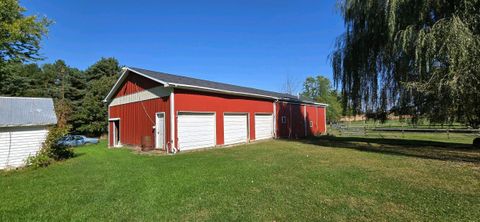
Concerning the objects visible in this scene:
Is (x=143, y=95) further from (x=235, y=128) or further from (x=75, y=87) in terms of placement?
(x=75, y=87)

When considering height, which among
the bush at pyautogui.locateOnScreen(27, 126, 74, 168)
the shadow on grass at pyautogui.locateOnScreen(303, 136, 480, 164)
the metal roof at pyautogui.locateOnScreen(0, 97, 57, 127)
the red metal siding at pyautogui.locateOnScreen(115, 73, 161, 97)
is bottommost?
the shadow on grass at pyautogui.locateOnScreen(303, 136, 480, 164)

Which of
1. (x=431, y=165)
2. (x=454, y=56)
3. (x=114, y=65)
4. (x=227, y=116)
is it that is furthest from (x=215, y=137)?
(x=114, y=65)

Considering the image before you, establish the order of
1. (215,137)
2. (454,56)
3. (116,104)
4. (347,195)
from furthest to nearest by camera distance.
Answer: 1. (116,104)
2. (215,137)
3. (454,56)
4. (347,195)

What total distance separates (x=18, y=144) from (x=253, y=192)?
9561 mm

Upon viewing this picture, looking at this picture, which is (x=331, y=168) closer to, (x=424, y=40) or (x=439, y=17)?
(x=424, y=40)

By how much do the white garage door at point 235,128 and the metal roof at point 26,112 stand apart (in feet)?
26.3

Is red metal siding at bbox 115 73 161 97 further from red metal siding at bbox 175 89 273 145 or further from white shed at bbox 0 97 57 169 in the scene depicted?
white shed at bbox 0 97 57 169

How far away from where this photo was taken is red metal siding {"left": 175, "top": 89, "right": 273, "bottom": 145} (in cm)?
1268

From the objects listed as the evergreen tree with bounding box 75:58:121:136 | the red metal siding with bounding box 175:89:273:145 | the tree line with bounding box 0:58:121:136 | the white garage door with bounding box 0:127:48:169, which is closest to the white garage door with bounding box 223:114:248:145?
the red metal siding with bounding box 175:89:273:145

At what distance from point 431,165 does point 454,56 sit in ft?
11.4

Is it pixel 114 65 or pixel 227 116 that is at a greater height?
pixel 114 65

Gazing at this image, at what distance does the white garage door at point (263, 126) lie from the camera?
17.6m

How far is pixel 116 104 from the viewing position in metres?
17.3

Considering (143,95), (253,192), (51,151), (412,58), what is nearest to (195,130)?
(143,95)
